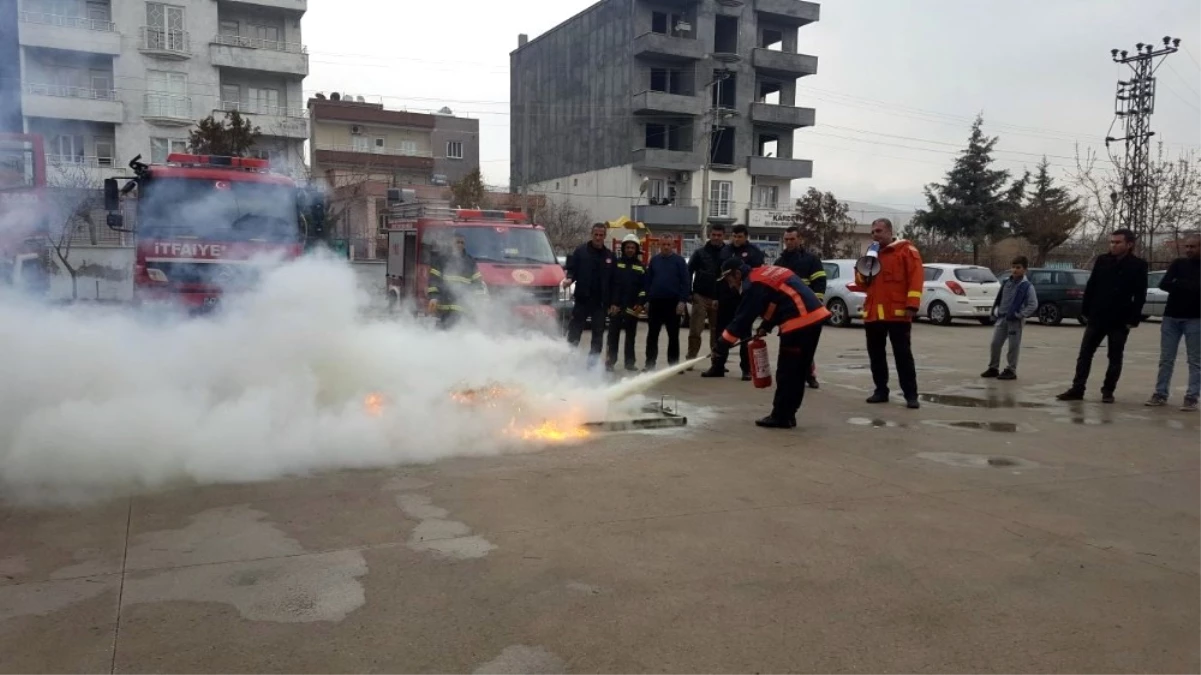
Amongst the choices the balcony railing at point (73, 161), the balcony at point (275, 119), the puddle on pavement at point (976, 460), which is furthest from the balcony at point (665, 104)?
the puddle on pavement at point (976, 460)

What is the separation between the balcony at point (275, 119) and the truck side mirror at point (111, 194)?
22.3m

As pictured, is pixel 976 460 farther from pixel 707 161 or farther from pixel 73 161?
pixel 707 161

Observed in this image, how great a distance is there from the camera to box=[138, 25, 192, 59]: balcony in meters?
11.9

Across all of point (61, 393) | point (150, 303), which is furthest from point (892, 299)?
point (150, 303)

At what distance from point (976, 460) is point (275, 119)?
109 feet

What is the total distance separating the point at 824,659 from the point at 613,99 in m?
46.9

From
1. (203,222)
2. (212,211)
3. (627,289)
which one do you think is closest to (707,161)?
(627,289)

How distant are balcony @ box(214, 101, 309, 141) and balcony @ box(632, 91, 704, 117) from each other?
60.3 feet

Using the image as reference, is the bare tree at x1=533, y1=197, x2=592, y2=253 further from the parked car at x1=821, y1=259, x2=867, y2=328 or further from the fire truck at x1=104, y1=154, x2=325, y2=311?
the fire truck at x1=104, y1=154, x2=325, y2=311

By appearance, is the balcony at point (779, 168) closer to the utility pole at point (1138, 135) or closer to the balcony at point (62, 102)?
the utility pole at point (1138, 135)

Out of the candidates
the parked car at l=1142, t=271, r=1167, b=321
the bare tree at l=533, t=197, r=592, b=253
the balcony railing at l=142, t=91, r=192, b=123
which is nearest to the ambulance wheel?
the parked car at l=1142, t=271, r=1167, b=321

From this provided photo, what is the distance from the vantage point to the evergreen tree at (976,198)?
4422cm

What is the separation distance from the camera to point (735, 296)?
34.1 ft

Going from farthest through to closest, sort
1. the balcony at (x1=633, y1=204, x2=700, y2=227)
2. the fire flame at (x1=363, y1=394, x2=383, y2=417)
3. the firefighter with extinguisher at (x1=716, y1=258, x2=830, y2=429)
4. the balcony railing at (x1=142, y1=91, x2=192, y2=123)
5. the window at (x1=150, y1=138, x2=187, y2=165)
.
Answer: the balcony at (x1=633, y1=204, x2=700, y2=227) < the window at (x1=150, y1=138, x2=187, y2=165) < the balcony railing at (x1=142, y1=91, x2=192, y2=123) < the firefighter with extinguisher at (x1=716, y1=258, x2=830, y2=429) < the fire flame at (x1=363, y1=394, x2=383, y2=417)
